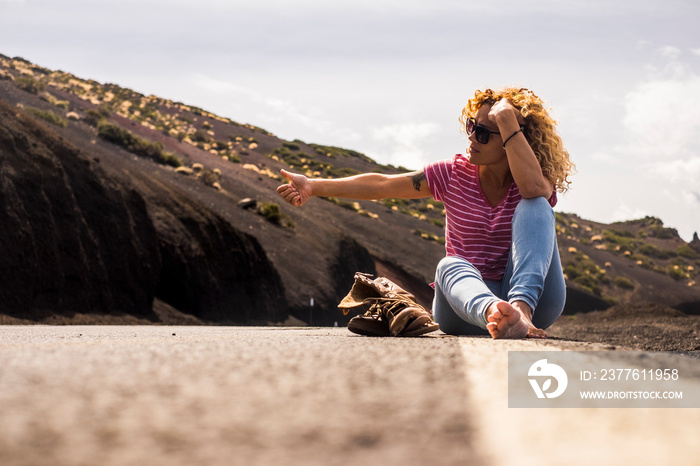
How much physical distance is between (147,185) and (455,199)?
17.9 meters

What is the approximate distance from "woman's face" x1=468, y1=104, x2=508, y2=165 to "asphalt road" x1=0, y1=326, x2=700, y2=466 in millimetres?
2306

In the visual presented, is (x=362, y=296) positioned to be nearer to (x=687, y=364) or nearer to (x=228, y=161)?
(x=687, y=364)

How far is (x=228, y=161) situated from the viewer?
166 feet

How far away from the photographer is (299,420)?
3.79ft

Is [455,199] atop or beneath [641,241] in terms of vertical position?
beneath

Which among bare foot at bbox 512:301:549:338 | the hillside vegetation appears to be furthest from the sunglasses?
the hillside vegetation

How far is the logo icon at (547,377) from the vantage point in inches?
57.3

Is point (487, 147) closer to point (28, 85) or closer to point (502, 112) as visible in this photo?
point (502, 112)

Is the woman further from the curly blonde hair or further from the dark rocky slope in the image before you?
the dark rocky slope

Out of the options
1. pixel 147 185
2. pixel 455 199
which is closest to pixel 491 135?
pixel 455 199

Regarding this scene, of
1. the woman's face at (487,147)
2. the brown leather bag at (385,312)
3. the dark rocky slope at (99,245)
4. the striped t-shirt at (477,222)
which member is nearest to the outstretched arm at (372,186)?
the striped t-shirt at (477,222)

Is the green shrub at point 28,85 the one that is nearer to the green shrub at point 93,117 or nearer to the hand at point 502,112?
the green shrub at point 93,117

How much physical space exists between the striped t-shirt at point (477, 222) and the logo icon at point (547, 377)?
6.91ft

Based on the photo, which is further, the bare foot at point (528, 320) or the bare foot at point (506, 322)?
the bare foot at point (528, 320)
